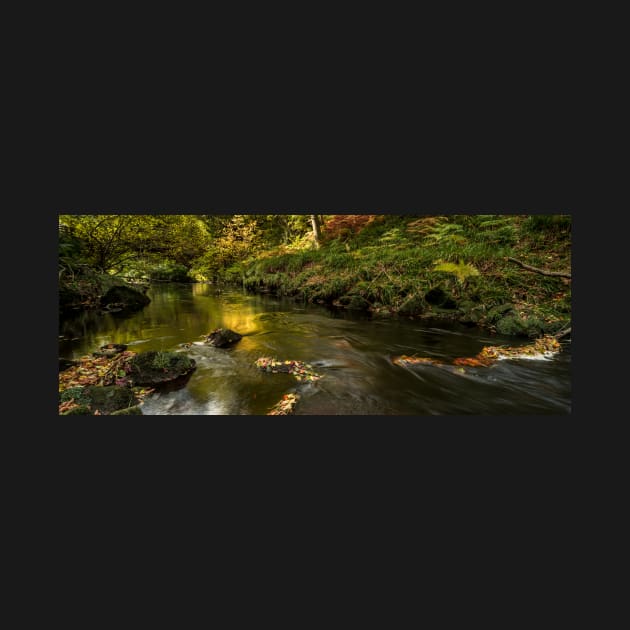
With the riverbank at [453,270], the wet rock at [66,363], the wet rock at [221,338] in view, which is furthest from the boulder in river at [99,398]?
the riverbank at [453,270]

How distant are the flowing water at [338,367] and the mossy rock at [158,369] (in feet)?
0.65

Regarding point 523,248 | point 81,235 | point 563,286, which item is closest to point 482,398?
point 563,286

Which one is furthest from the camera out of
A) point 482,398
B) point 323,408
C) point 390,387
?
point 390,387

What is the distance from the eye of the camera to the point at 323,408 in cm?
299

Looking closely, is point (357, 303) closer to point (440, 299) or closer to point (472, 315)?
point (440, 299)

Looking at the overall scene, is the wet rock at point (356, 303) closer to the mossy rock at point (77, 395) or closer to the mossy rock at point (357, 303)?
the mossy rock at point (357, 303)

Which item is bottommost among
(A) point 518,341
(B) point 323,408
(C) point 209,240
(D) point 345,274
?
(B) point 323,408

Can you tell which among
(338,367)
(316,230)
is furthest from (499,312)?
(316,230)

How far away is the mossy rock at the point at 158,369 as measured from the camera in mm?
3381

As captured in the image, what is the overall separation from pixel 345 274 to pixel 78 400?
8.23m

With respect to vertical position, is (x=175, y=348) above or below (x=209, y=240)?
below

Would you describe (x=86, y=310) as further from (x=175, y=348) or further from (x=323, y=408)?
(x=323, y=408)

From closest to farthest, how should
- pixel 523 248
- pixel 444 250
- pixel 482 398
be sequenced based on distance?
pixel 482 398, pixel 523 248, pixel 444 250

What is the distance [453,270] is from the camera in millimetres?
7035
